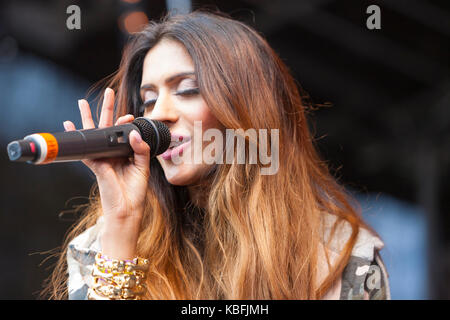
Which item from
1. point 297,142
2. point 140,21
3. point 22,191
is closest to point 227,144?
point 297,142

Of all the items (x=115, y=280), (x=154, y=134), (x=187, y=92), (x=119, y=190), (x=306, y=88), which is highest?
(x=306, y=88)

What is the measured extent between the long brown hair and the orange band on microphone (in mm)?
410

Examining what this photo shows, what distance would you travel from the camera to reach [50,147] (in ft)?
2.38

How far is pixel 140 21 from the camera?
4.46 feet

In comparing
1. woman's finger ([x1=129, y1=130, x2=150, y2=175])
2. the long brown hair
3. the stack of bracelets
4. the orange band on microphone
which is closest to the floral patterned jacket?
the long brown hair

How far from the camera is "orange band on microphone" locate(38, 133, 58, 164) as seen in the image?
2.38 feet

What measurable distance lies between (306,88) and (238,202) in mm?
1423

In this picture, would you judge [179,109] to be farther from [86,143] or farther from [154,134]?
[86,143]

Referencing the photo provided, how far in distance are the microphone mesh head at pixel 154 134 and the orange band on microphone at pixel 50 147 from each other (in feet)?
0.67

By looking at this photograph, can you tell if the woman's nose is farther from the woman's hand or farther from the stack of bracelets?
the stack of bracelets

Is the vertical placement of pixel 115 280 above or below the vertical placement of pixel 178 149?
below

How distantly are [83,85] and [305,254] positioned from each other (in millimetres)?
993

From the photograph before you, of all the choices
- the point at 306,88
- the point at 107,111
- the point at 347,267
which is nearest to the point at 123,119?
the point at 107,111

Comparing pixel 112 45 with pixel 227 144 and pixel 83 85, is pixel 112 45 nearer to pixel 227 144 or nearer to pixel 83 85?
pixel 83 85
